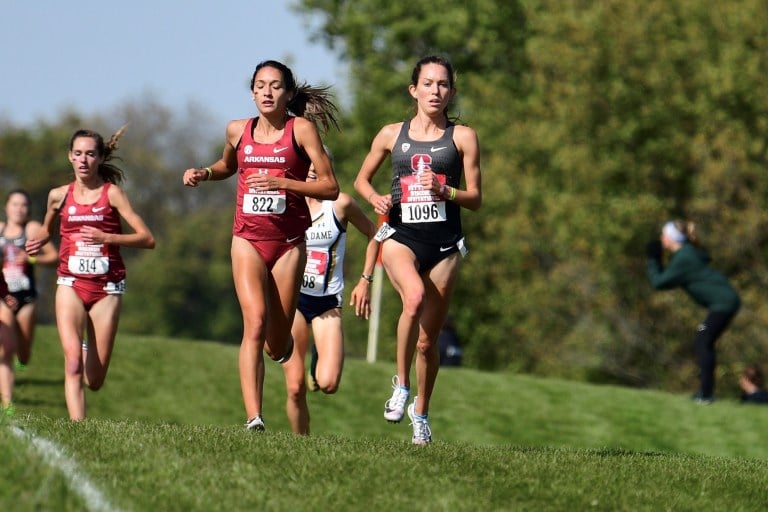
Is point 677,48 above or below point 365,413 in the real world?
above

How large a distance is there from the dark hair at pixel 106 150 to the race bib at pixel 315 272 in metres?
1.75

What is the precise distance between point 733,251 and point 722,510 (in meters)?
25.4

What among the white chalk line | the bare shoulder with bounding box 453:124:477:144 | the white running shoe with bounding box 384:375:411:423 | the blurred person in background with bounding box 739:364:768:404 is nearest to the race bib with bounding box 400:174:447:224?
the bare shoulder with bounding box 453:124:477:144

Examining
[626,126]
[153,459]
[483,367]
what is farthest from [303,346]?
[483,367]

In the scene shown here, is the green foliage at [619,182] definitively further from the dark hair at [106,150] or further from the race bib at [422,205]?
the race bib at [422,205]

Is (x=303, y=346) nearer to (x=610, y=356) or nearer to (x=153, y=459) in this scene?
(x=153, y=459)

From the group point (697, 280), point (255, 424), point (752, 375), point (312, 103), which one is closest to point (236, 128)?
point (312, 103)

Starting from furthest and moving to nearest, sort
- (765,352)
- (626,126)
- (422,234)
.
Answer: (626,126) < (765,352) < (422,234)

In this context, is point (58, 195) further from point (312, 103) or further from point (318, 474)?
point (318, 474)

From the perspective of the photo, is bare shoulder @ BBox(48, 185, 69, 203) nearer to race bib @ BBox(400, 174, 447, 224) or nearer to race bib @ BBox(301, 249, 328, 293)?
race bib @ BBox(301, 249, 328, 293)

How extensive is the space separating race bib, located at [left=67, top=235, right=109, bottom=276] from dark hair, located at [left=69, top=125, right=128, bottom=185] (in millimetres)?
682

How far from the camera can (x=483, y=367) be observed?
42438 mm

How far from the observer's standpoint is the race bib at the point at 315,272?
39.4 ft

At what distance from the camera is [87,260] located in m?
11.5
